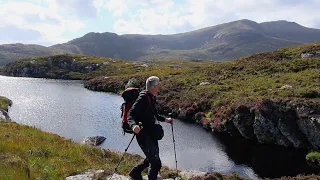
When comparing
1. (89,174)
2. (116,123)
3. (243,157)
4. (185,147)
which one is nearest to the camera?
(89,174)

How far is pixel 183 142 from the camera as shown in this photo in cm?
3912

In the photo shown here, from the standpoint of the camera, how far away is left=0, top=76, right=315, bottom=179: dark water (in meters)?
30.6

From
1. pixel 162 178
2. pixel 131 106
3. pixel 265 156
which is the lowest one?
pixel 265 156

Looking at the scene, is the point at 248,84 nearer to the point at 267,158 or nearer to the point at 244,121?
the point at 244,121

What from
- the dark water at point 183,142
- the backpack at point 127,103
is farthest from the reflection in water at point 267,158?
the backpack at point 127,103

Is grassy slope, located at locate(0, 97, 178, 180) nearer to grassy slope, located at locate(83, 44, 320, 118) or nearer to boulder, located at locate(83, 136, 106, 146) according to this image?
boulder, located at locate(83, 136, 106, 146)

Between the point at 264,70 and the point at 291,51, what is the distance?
21333 mm

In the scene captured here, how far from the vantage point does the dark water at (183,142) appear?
30609mm

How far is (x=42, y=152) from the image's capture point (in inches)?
628

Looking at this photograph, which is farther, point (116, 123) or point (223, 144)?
point (116, 123)

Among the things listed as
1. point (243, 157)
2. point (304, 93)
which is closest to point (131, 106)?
point (243, 157)

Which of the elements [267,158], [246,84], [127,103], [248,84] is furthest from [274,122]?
[127,103]

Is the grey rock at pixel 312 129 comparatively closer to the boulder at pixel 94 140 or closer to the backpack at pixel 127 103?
the boulder at pixel 94 140

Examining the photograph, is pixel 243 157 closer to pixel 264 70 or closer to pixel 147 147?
pixel 147 147
